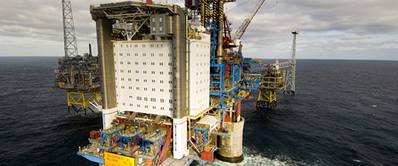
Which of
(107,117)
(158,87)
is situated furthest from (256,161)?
(107,117)

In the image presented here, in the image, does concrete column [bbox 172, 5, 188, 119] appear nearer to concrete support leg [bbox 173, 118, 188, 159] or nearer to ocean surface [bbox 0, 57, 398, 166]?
concrete support leg [bbox 173, 118, 188, 159]

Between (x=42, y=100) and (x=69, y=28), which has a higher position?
(x=69, y=28)

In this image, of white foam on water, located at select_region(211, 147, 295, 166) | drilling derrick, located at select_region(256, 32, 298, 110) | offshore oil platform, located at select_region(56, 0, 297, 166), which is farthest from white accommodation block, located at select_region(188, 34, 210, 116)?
drilling derrick, located at select_region(256, 32, 298, 110)

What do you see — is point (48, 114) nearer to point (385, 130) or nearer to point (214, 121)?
point (214, 121)

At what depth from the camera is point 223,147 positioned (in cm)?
4734

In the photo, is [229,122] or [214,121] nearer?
[214,121]

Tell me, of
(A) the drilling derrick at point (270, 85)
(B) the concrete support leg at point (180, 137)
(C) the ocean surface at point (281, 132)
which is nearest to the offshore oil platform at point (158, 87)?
(B) the concrete support leg at point (180, 137)

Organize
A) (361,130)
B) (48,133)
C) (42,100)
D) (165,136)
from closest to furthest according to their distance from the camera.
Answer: (165,136)
(48,133)
(361,130)
(42,100)

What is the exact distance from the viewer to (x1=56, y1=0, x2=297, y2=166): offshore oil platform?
3472cm

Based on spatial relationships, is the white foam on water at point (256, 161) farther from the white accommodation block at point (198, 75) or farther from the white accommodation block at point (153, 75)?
the white accommodation block at point (153, 75)

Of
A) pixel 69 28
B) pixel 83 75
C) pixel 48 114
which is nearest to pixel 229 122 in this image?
pixel 83 75

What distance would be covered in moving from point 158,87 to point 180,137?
971 cm

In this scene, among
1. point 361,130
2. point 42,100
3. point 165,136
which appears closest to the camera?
point 165,136

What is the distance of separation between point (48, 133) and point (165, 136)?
3816 centimetres
